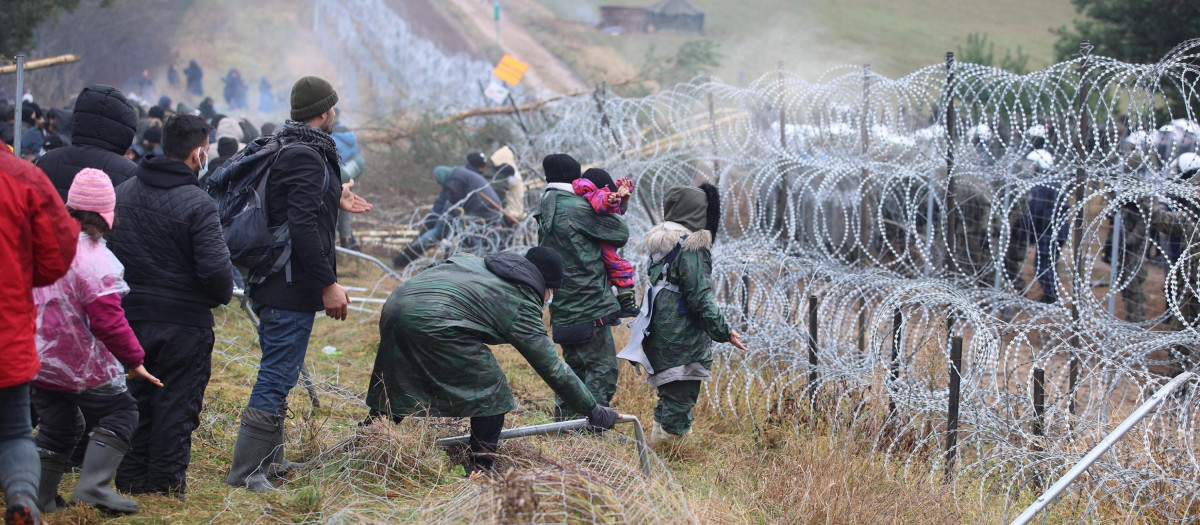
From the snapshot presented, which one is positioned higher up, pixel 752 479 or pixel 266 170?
pixel 266 170

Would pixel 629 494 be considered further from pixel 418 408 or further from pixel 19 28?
pixel 19 28

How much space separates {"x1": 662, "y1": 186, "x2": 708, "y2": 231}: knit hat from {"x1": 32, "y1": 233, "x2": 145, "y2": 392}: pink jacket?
2488 millimetres

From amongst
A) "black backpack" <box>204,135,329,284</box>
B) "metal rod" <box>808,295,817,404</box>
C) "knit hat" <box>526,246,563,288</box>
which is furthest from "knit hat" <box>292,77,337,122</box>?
"metal rod" <box>808,295,817,404</box>

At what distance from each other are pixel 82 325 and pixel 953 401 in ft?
11.7

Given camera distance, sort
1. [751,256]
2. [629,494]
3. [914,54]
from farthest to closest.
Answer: [914,54], [751,256], [629,494]

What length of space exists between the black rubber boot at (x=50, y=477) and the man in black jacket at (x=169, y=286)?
29 centimetres

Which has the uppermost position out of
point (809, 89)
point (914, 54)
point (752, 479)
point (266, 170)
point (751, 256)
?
point (914, 54)

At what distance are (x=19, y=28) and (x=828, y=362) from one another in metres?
13.5

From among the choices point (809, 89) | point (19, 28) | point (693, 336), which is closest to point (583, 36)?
point (19, 28)

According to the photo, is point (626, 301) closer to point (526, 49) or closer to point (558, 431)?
point (558, 431)

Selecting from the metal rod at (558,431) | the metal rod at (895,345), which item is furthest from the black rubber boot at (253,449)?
the metal rod at (895,345)

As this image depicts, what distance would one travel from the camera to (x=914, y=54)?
36312 millimetres

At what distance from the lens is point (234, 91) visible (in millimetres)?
28062

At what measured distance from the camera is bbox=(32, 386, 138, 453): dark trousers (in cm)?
312
